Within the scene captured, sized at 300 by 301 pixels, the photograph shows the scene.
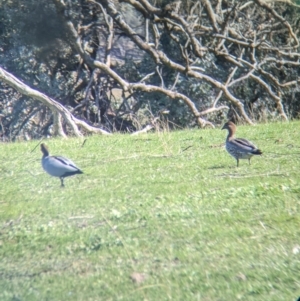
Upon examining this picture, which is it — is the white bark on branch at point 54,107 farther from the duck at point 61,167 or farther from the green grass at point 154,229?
the duck at point 61,167

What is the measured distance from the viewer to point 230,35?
20.2 meters

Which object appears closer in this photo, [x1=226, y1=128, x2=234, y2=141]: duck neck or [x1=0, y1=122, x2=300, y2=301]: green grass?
[x1=0, y1=122, x2=300, y2=301]: green grass

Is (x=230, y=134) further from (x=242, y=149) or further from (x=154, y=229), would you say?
(x=154, y=229)

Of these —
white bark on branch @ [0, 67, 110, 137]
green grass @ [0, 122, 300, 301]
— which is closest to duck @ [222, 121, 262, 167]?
green grass @ [0, 122, 300, 301]

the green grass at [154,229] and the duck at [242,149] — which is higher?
the green grass at [154,229]

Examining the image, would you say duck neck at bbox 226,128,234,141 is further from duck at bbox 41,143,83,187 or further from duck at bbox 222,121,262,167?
duck at bbox 41,143,83,187

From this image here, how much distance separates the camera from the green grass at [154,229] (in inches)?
227

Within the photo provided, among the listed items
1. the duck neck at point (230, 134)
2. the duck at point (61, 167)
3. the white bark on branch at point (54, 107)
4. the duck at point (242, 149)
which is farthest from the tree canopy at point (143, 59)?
the duck at point (61, 167)

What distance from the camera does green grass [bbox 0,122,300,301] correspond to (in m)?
5.75

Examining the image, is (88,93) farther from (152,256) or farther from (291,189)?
(152,256)

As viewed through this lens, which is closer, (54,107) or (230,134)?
(230,134)

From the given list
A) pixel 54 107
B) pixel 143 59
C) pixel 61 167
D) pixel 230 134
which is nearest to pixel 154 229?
pixel 61 167

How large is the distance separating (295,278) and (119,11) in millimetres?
14389

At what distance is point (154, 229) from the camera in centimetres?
698
